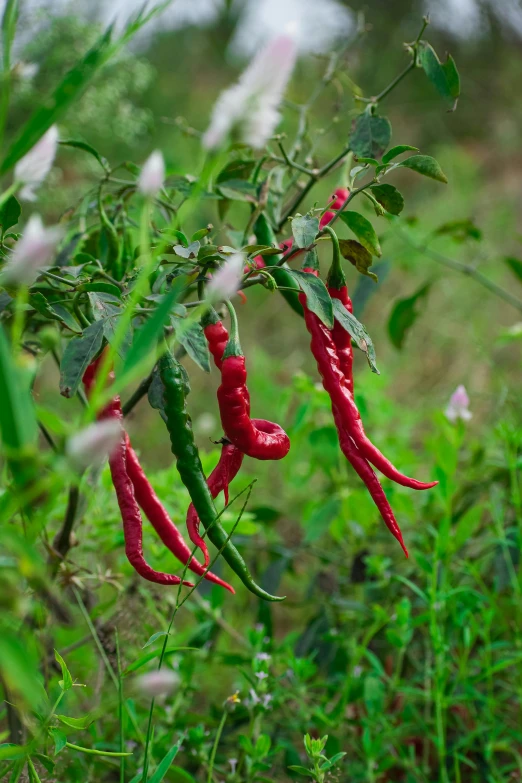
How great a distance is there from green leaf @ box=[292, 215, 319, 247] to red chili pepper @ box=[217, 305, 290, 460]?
0.08 m

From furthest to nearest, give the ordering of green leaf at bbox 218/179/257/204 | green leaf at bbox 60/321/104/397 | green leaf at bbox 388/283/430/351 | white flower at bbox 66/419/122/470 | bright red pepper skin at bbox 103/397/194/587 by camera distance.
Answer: green leaf at bbox 388/283/430/351 < green leaf at bbox 218/179/257/204 < bright red pepper skin at bbox 103/397/194/587 < green leaf at bbox 60/321/104/397 < white flower at bbox 66/419/122/470

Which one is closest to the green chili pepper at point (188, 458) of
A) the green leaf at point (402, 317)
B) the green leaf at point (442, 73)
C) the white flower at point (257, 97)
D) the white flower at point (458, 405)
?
the white flower at point (257, 97)

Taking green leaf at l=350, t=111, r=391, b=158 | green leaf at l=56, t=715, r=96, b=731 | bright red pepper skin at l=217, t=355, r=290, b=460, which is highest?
green leaf at l=350, t=111, r=391, b=158

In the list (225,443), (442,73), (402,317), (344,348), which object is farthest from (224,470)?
(402,317)

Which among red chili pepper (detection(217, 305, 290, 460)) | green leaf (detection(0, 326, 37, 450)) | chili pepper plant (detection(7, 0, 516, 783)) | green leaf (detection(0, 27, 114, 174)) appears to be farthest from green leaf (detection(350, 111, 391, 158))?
green leaf (detection(0, 326, 37, 450))

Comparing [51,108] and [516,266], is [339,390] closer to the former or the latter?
[51,108]

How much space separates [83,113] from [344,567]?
1008mm

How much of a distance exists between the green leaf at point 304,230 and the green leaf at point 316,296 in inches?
0.9

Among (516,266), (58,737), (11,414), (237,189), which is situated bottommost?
(58,737)

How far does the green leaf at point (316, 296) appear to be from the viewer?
546 millimetres

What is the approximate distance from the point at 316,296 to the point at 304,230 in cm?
5

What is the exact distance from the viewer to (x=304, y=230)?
563mm

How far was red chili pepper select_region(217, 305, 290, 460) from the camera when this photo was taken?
23.0 inches

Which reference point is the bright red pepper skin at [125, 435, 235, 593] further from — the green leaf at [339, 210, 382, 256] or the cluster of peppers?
the green leaf at [339, 210, 382, 256]
